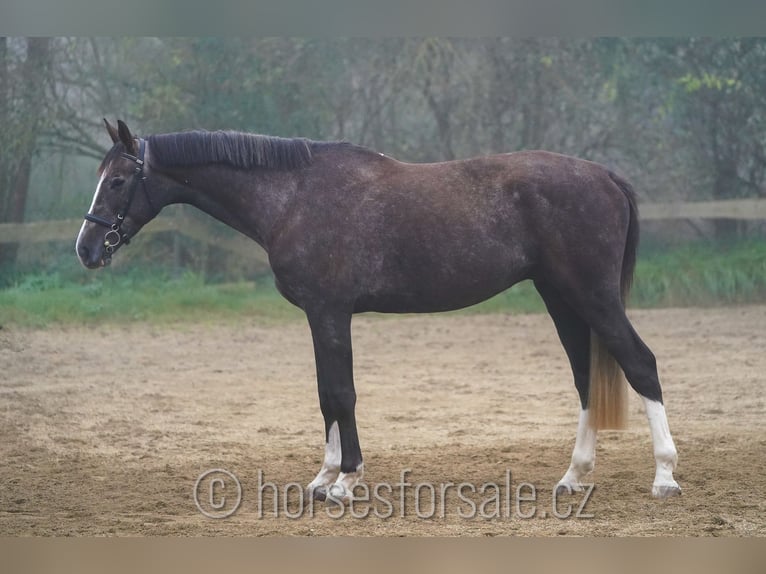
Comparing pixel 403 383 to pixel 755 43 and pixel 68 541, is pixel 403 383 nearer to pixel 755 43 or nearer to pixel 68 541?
pixel 68 541

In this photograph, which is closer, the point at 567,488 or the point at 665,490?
the point at 665,490

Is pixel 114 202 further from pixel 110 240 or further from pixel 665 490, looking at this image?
pixel 665 490

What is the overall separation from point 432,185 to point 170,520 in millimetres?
2126

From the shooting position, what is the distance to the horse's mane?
5.09 meters

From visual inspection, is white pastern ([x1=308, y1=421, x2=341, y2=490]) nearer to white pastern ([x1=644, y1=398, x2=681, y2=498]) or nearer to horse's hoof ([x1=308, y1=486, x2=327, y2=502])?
horse's hoof ([x1=308, y1=486, x2=327, y2=502])

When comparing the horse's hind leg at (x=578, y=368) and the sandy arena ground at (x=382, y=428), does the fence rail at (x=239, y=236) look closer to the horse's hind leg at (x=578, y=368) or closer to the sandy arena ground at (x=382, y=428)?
the sandy arena ground at (x=382, y=428)

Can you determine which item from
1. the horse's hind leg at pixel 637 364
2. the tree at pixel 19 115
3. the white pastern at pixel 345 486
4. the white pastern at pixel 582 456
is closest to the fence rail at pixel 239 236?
the tree at pixel 19 115

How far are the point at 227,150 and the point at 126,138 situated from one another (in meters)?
0.51

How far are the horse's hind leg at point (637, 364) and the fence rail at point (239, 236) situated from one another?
7089 mm

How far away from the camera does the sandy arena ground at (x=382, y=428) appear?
4.83 meters

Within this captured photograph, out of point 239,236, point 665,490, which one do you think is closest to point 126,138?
point 665,490

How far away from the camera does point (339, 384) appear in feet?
16.2

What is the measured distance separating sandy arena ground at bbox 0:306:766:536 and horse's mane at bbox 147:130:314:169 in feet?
5.83

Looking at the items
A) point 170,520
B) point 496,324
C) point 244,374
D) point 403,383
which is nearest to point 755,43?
point 496,324
